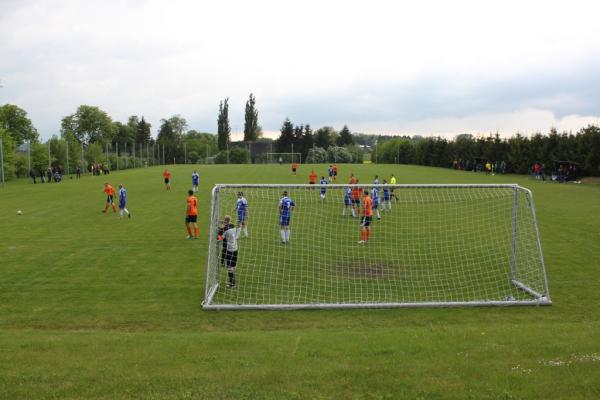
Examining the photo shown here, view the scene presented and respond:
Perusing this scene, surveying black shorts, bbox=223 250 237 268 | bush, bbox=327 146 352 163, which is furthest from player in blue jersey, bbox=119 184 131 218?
bush, bbox=327 146 352 163

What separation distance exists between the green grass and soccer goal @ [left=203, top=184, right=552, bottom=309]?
0.71 m

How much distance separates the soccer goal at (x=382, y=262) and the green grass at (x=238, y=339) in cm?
71

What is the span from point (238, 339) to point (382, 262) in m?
7.39

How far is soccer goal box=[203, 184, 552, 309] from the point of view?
11.5m

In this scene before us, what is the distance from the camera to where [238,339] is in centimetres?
814

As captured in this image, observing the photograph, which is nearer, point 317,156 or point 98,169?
point 98,169

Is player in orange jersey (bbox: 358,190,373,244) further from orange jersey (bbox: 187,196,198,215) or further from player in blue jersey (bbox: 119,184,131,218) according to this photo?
player in blue jersey (bbox: 119,184,131,218)

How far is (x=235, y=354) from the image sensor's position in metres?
7.33

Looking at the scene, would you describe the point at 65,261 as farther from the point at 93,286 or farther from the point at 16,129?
the point at 16,129

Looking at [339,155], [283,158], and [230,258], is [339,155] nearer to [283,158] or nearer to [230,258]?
[283,158]

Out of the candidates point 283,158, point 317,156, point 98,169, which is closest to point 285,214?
point 98,169

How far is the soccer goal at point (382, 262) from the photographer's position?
37.6 feet

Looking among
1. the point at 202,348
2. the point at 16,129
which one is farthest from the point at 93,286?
the point at 16,129

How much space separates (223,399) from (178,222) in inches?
686
